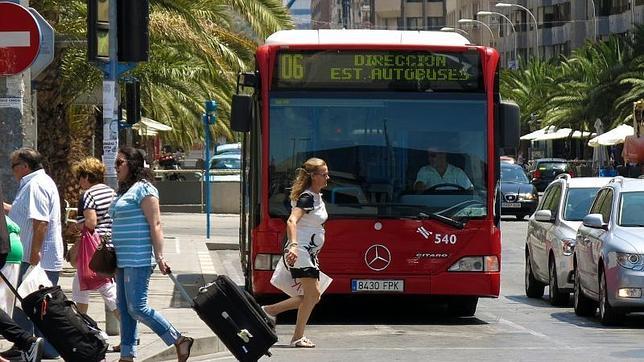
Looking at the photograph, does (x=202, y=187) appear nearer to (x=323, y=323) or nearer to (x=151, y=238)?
(x=323, y=323)

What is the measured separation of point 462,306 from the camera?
17281 mm

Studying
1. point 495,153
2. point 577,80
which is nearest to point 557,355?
point 495,153

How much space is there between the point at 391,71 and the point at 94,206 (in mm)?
4173

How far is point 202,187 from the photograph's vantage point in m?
43.9

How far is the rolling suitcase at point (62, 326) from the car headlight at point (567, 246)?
28.6 feet

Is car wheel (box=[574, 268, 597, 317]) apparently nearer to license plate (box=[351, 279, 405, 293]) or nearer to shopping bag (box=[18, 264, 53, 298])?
license plate (box=[351, 279, 405, 293])

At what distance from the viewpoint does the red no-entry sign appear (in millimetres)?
11844

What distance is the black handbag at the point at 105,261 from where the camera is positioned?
11.5 m

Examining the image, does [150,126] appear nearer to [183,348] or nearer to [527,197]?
[527,197]

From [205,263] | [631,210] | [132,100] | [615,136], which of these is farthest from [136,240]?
[615,136]

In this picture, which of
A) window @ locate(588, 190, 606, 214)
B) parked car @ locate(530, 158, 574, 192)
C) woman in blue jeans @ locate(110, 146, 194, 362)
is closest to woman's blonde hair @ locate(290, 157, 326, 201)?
woman in blue jeans @ locate(110, 146, 194, 362)

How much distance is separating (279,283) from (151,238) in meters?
2.63

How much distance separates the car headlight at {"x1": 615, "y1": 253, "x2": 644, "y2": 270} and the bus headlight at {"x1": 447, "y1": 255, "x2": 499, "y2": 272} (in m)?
1.26

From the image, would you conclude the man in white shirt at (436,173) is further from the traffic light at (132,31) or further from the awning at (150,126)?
the awning at (150,126)
